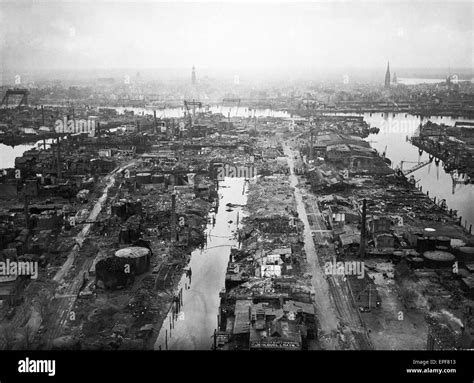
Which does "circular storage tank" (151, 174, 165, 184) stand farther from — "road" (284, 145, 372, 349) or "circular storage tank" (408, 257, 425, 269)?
"circular storage tank" (408, 257, 425, 269)

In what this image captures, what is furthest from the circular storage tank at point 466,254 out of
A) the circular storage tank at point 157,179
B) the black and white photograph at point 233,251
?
the circular storage tank at point 157,179

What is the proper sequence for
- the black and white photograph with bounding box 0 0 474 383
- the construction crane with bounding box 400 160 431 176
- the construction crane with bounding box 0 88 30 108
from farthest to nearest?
the construction crane with bounding box 0 88 30 108, the construction crane with bounding box 400 160 431 176, the black and white photograph with bounding box 0 0 474 383

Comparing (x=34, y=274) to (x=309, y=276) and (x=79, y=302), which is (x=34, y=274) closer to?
(x=79, y=302)

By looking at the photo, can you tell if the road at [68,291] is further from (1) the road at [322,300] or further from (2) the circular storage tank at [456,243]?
(2) the circular storage tank at [456,243]

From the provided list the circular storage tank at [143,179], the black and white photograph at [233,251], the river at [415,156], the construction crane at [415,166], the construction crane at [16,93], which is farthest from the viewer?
the construction crane at [16,93]

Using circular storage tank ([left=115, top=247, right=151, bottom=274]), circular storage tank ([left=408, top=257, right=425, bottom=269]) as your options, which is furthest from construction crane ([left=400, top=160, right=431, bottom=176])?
circular storage tank ([left=115, top=247, right=151, bottom=274])

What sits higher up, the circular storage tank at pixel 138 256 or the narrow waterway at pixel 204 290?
the circular storage tank at pixel 138 256

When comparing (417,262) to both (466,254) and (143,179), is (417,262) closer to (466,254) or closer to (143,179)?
(466,254)
